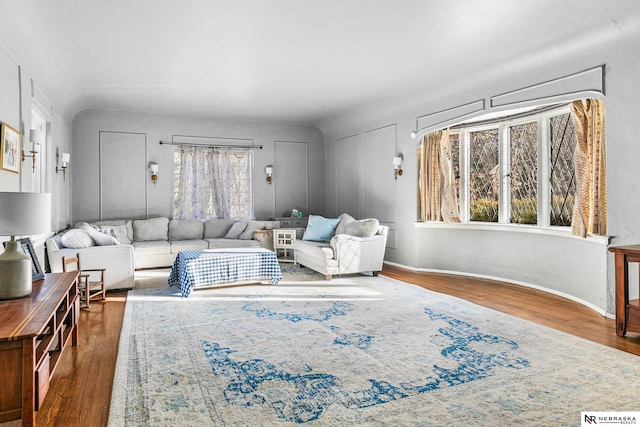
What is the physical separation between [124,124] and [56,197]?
210 centimetres

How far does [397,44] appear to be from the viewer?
4320 mm

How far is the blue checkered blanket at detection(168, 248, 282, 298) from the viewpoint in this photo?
16.8ft

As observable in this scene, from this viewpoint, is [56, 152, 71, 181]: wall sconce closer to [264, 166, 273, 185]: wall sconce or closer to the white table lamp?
[264, 166, 273, 185]: wall sconce

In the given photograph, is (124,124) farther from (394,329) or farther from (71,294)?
(394,329)

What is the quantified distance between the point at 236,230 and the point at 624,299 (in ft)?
19.1

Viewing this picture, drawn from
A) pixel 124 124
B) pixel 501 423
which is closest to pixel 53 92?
pixel 124 124

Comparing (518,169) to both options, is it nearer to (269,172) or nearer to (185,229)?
(269,172)

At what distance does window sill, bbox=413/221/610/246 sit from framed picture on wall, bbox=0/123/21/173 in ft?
16.9

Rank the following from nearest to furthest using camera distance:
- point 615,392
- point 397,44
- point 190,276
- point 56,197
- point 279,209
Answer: point 615,392
point 397,44
point 190,276
point 56,197
point 279,209

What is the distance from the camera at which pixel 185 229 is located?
759 centimetres

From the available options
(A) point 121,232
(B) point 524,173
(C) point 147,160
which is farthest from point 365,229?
(C) point 147,160

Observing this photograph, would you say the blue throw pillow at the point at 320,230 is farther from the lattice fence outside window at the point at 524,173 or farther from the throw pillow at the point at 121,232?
the throw pillow at the point at 121,232

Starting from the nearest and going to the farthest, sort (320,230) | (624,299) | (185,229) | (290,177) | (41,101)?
(624,299), (41,101), (320,230), (185,229), (290,177)

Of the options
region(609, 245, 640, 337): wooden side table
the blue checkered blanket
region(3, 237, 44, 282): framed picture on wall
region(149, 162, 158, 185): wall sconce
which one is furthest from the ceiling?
the blue checkered blanket
